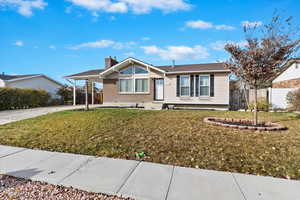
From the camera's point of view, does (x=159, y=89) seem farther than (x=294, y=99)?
Yes

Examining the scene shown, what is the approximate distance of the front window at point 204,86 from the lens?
12.4 meters

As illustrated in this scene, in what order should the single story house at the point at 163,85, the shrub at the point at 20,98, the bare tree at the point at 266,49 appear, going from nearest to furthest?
the bare tree at the point at 266,49, the single story house at the point at 163,85, the shrub at the point at 20,98

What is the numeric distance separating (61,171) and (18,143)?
3078mm

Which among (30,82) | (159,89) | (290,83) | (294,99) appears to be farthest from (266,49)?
(30,82)

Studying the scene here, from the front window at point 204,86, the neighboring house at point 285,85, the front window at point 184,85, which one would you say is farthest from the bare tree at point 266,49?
the neighboring house at point 285,85

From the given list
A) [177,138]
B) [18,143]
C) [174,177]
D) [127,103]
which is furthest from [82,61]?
[174,177]

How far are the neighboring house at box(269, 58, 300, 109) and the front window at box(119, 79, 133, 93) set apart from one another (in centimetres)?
1246

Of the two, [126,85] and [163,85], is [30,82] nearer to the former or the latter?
[126,85]

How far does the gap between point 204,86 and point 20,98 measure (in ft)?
59.8

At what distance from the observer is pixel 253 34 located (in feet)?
19.6

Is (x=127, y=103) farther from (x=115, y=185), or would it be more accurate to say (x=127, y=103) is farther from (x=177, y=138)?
(x=115, y=185)

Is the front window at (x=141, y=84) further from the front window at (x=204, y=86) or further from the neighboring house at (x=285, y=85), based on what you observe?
the neighboring house at (x=285, y=85)

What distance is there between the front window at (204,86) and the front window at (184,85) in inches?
42.6

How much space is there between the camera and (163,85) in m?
13.7
